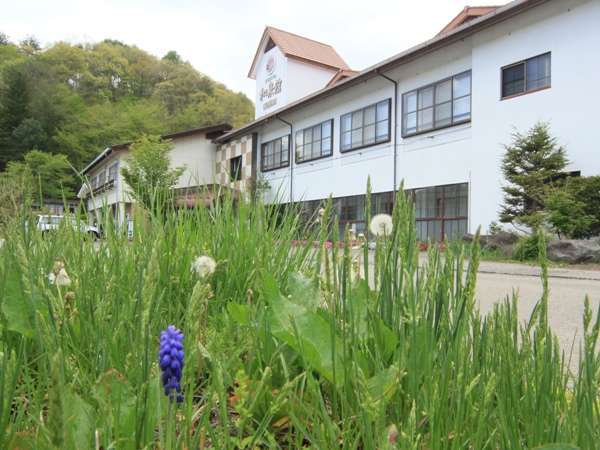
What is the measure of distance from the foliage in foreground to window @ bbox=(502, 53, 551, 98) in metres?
11.1

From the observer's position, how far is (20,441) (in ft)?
2.10

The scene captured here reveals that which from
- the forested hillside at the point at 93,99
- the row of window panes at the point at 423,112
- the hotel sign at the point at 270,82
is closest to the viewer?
the row of window panes at the point at 423,112

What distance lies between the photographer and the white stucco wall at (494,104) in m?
9.52

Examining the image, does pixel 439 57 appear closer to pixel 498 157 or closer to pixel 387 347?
pixel 498 157

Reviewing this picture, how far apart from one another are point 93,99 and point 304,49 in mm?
33524

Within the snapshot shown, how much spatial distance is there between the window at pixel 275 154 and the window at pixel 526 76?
404 inches

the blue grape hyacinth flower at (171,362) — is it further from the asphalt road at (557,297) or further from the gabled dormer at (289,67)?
the gabled dormer at (289,67)

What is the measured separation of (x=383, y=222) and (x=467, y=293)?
1.14 feet

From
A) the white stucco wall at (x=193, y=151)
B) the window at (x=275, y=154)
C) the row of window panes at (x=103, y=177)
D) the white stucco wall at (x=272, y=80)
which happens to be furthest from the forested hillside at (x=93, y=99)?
the window at (x=275, y=154)

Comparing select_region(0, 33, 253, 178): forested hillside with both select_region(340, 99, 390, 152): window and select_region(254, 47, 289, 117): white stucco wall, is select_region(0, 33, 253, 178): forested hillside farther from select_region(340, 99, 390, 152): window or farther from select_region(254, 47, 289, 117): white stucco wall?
select_region(340, 99, 390, 152): window

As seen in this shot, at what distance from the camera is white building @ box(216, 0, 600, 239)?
9.72m

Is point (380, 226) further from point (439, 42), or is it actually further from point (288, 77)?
point (288, 77)

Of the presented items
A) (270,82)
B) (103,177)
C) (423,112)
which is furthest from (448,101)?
(103,177)

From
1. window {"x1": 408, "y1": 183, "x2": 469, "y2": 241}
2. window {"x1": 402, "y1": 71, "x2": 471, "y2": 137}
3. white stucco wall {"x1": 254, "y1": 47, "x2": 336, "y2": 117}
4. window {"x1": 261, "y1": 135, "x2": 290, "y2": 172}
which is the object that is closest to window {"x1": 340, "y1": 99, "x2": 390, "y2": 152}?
window {"x1": 402, "y1": 71, "x2": 471, "y2": 137}
